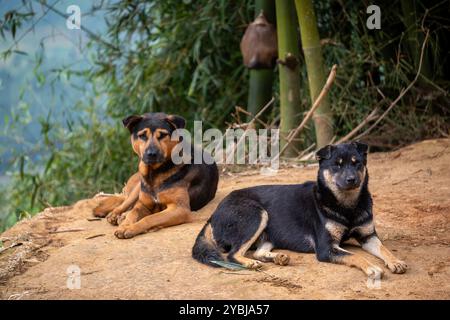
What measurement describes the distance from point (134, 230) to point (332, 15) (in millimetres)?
4818

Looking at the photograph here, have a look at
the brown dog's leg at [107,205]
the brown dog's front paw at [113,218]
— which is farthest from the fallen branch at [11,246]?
the brown dog's leg at [107,205]

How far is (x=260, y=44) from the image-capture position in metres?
8.35

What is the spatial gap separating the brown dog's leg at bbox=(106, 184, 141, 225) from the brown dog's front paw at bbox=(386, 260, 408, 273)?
2.64 meters

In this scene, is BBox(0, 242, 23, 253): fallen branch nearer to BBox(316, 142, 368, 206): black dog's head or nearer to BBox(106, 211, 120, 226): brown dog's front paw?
BBox(106, 211, 120, 226): brown dog's front paw

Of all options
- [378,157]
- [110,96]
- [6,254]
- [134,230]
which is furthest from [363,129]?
[6,254]

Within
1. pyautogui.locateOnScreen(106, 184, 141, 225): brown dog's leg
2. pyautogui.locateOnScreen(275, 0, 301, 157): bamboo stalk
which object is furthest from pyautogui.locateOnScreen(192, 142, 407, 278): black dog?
pyautogui.locateOnScreen(275, 0, 301, 157): bamboo stalk

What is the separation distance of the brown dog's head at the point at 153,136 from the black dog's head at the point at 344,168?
1569 millimetres

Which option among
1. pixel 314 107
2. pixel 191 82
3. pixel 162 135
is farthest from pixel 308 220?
pixel 191 82

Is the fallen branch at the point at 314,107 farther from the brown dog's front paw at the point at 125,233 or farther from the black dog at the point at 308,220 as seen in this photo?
the brown dog's front paw at the point at 125,233

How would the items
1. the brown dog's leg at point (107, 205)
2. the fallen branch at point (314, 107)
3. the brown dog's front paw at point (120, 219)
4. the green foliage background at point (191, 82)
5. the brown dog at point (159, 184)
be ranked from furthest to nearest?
the green foliage background at point (191, 82) < the fallen branch at point (314, 107) < the brown dog's leg at point (107, 205) < the brown dog's front paw at point (120, 219) < the brown dog at point (159, 184)

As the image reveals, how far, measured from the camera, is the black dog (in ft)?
14.9

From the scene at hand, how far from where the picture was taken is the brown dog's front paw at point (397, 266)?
422 cm

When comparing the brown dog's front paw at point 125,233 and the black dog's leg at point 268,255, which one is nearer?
the black dog's leg at point 268,255

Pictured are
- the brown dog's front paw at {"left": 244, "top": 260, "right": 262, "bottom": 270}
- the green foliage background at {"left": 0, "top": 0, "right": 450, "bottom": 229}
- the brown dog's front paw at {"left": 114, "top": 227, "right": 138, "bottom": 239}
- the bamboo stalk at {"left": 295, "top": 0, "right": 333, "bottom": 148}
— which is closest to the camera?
the brown dog's front paw at {"left": 244, "top": 260, "right": 262, "bottom": 270}
